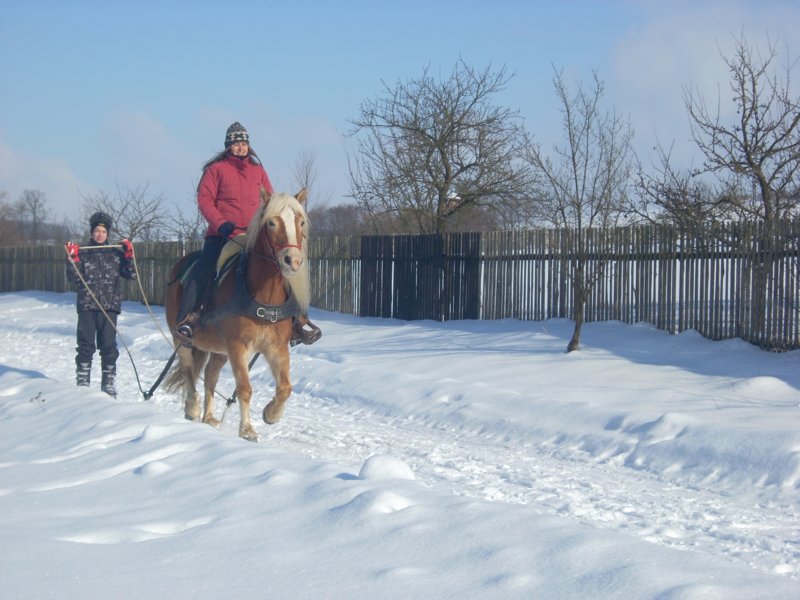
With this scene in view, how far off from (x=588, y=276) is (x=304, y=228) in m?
7.50

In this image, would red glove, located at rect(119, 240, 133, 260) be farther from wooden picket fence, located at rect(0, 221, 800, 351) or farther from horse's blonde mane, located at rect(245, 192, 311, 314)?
wooden picket fence, located at rect(0, 221, 800, 351)

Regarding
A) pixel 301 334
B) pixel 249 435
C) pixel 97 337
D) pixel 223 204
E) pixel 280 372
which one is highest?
pixel 223 204

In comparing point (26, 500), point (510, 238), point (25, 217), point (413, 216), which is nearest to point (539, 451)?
point (26, 500)

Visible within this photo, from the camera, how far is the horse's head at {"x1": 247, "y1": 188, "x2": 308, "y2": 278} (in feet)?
22.0

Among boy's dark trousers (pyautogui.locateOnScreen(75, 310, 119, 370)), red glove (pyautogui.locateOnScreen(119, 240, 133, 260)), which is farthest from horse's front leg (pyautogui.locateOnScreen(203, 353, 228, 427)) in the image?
red glove (pyautogui.locateOnScreen(119, 240, 133, 260))

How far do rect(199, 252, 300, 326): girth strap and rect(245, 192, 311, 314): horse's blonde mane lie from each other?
0.26 ft

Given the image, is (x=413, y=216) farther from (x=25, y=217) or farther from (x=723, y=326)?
(x=25, y=217)

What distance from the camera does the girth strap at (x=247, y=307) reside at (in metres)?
7.24

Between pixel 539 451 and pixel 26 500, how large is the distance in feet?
14.4

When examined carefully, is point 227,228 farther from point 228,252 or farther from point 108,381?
point 108,381

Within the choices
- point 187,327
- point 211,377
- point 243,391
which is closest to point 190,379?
point 211,377

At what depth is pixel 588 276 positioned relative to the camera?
1352cm

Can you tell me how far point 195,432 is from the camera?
6.41m

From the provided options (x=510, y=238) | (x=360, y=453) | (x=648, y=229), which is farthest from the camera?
(x=510, y=238)
